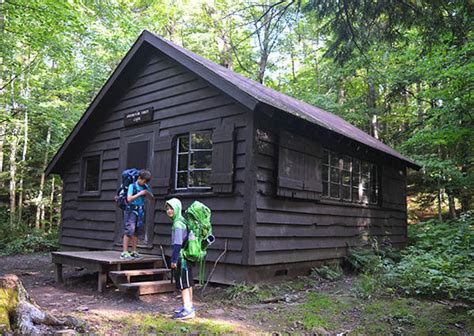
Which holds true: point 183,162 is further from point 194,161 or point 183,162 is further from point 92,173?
point 92,173

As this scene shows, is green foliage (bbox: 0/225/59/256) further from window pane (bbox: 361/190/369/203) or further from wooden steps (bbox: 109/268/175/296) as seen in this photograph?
window pane (bbox: 361/190/369/203)

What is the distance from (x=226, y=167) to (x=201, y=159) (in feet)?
3.19

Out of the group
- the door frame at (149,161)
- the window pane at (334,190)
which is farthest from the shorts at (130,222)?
the window pane at (334,190)

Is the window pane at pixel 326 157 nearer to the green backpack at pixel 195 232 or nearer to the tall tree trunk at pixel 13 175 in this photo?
the green backpack at pixel 195 232

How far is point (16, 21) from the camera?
11.4 meters

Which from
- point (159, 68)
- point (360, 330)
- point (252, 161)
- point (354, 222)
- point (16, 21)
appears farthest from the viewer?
point (16, 21)

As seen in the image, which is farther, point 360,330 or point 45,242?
point 45,242

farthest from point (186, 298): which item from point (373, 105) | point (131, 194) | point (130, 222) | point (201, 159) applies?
point (373, 105)

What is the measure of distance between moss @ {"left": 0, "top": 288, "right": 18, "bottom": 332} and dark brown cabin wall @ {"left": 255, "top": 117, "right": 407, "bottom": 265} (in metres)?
4.01

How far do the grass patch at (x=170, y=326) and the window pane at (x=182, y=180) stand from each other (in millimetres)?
A: 3517

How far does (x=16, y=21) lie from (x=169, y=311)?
33.6 ft

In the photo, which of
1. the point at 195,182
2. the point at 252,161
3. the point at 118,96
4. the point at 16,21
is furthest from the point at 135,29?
the point at 252,161

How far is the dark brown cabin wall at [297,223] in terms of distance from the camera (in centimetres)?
713

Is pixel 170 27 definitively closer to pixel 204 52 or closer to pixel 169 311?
pixel 204 52
